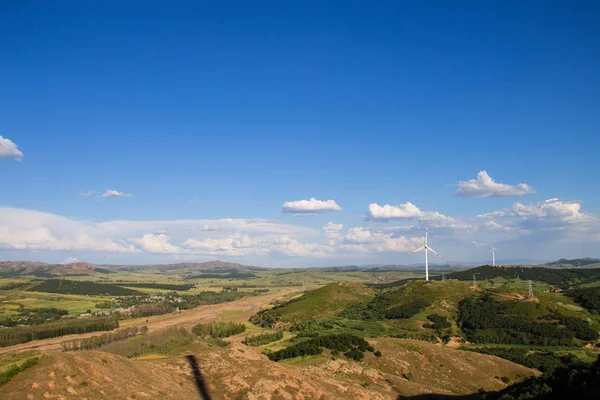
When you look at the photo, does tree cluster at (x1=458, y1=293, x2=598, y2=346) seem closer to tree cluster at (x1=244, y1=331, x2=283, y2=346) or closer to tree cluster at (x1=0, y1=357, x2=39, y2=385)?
tree cluster at (x1=244, y1=331, x2=283, y2=346)

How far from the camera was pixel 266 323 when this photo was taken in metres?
176

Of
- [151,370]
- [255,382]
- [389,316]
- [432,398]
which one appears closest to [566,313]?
[389,316]

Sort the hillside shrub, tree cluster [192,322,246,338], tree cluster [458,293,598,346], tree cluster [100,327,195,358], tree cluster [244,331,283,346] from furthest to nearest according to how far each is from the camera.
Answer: the hillside shrub → tree cluster [192,322,246,338] → tree cluster [244,331,283,346] → tree cluster [458,293,598,346] → tree cluster [100,327,195,358]

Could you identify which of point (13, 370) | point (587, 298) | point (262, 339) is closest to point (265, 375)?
point (13, 370)

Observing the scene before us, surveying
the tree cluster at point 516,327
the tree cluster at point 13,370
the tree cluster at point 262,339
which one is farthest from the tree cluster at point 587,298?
the tree cluster at point 13,370

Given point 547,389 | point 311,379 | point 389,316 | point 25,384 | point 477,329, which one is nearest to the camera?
point 25,384

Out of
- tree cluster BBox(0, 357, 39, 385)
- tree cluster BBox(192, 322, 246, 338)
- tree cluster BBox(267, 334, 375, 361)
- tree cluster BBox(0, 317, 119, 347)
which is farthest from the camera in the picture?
tree cluster BBox(0, 317, 119, 347)

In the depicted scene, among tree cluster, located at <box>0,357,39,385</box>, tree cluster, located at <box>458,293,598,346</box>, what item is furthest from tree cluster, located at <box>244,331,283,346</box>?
tree cluster, located at <box>0,357,39,385</box>

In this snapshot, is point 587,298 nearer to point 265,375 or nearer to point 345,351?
point 345,351

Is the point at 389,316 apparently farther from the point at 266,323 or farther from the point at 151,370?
the point at 151,370

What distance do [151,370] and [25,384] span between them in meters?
17.4

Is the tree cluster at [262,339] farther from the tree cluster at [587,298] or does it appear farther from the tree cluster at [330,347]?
the tree cluster at [587,298]

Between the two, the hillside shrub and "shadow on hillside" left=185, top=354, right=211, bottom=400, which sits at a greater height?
"shadow on hillside" left=185, top=354, right=211, bottom=400

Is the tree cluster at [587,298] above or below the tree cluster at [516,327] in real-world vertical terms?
above
